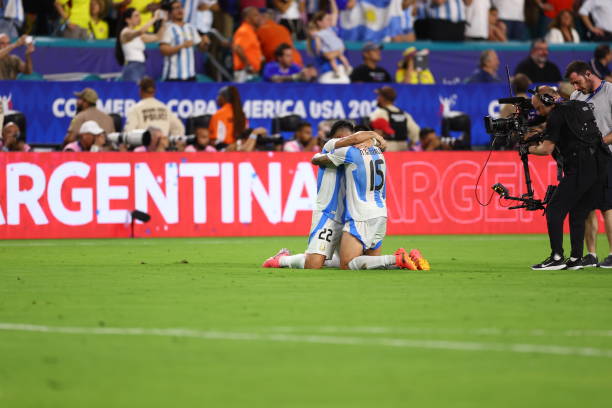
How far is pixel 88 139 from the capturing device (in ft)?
69.1

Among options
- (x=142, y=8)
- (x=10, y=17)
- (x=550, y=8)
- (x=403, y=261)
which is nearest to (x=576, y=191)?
(x=403, y=261)

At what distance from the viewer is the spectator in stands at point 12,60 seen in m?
21.8

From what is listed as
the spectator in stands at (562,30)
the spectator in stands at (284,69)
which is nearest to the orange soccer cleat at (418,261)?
the spectator in stands at (284,69)

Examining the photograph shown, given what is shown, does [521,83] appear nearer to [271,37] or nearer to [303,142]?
[303,142]

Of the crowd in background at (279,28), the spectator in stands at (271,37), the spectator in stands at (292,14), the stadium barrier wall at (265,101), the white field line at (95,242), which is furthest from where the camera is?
the spectator in stands at (292,14)

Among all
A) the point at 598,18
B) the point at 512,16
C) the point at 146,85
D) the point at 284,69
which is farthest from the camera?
the point at 512,16

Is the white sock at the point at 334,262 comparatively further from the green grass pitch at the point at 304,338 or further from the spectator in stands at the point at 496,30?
the spectator in stands at the point at 496,30

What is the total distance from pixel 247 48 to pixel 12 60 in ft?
14.8

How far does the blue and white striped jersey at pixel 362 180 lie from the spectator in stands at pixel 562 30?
14.3 metres

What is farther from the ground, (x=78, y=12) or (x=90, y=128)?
(x=78, y=12)

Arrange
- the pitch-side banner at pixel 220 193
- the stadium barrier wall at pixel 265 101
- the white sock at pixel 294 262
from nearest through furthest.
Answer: the white sock at pixel 294 262 → the pitch-side banner at pixel 220 193 → the stadium barrier wall at pixel 265 101

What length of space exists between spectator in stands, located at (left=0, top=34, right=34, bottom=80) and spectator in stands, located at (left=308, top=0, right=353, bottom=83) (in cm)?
557

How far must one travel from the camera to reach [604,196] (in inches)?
546

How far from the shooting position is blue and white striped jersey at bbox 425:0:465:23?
26.3 m
